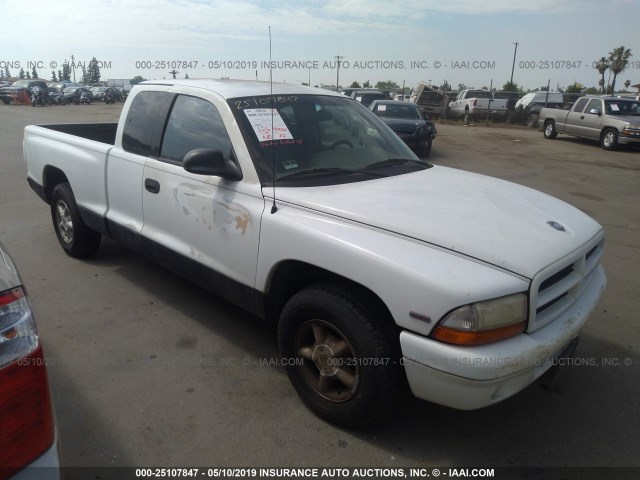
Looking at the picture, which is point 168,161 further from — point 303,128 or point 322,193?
point 322,193

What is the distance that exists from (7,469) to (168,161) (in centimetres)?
254

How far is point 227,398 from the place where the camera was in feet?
9.72

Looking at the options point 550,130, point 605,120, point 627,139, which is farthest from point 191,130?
point 550,130

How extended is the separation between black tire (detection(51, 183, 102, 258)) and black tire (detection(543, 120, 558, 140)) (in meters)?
18.5

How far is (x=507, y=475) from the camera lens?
2445mm

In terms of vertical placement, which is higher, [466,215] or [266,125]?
[266,125]

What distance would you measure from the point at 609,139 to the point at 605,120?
657mm

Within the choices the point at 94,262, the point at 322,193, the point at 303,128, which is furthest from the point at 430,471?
the point at 94,262

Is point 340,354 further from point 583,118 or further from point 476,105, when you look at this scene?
point 476,105

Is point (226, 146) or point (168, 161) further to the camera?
point (168, 161)

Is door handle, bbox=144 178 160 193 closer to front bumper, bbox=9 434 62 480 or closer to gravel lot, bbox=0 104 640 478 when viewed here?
gravel lot, bbox=0 104 640 478

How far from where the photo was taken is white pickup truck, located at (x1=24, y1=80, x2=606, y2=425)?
2201 millimetres

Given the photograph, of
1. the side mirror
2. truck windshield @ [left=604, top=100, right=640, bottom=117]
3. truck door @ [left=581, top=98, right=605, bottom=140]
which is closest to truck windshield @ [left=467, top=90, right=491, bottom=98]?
truck door @ [left=581, top=98, right=605, bottom=140]

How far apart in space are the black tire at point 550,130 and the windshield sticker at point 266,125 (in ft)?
60.9
